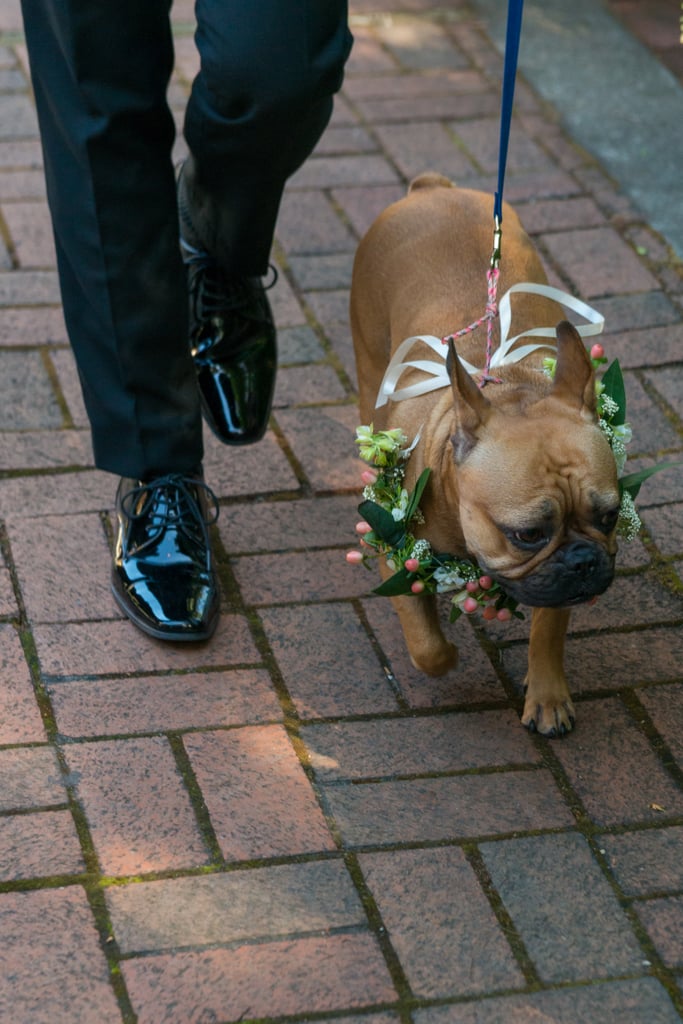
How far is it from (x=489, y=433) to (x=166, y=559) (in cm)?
97

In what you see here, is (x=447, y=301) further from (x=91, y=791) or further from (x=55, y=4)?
(x=91, y=791)

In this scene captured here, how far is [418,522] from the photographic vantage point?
9.68 feet

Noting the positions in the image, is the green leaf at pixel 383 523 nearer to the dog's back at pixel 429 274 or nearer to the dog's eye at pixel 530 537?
the dog's eye at pixel 530 537

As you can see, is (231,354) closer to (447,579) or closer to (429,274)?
(429,274)

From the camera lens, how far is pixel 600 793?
9.69 ft

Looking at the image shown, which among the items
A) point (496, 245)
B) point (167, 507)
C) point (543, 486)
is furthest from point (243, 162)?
point (543, 486)

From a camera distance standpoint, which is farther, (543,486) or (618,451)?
(618,451)

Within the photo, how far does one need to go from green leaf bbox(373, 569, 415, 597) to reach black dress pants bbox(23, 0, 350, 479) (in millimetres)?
740

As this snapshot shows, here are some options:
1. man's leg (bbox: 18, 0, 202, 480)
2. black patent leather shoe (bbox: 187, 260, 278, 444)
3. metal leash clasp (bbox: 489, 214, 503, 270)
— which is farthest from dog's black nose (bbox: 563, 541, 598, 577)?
black patent leather shoe (bbox: 187, 260, 278, 444)

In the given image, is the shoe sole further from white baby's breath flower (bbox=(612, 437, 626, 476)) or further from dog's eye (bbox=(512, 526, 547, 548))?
white baby's breath flower (bbox=(612, 437, 626, 476))

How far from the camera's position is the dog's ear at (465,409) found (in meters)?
2.65

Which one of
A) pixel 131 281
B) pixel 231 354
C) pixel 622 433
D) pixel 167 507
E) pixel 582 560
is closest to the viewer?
pixel 582 560

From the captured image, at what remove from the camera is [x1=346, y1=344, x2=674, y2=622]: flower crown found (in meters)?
2.89

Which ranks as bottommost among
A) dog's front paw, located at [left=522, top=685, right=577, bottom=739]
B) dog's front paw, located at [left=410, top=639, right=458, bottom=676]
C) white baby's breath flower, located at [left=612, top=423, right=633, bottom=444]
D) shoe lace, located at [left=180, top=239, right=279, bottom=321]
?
dog's front paw, located at [left=522, top=685, right=577, bottom=739]
